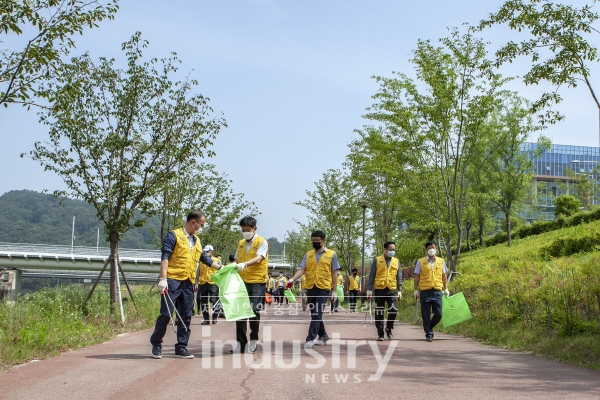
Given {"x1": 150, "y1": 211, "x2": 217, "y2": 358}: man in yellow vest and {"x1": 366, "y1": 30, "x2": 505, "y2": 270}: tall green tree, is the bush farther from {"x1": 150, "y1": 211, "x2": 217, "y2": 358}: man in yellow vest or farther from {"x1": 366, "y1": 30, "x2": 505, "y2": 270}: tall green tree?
{"x1": 150, "y1": 211, "x2": 217, "y2": 358}: man in yellow vest

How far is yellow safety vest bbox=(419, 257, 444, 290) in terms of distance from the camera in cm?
1220

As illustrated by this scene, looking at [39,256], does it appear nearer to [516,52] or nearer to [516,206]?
[516,206]

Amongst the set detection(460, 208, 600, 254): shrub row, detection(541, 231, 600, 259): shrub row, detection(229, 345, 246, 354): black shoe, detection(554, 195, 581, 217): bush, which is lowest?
detection(229, 345, 246, 354): black shoe

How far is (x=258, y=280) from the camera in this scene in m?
8.78

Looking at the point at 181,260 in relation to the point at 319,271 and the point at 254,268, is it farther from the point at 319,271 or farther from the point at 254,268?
the point at 319,271

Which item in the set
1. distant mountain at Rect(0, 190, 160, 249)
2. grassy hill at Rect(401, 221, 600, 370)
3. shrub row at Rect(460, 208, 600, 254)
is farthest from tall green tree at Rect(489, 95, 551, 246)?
distant mountain at Rect(0, 190, 160, 249)

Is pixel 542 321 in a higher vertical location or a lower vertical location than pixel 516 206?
lower

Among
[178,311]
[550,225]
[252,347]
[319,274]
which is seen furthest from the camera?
[550,225]

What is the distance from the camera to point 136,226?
49.4 ft

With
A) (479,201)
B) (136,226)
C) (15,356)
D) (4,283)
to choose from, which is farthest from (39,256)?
(15,356)

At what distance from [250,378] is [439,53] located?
13127mm

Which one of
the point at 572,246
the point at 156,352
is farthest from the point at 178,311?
the point at 572,246

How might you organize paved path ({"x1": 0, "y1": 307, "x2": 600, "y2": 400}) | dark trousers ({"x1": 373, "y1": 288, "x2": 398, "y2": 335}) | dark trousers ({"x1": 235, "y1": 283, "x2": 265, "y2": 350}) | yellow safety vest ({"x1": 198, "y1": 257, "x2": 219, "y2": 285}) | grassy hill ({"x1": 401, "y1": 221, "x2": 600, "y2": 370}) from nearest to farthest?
paved path ({"x1": 0, "y1": 307, "x2": 600, "y2": 400})
dark trousers ({"x1": 235, "y1": 283, "x2": 265, "y2": 350})
grassy hill ({"x1": 401, "y1": 221, "x2": 600, "y2": 370})
dark trousers ({"x1": 373, "y1": 288, "x2": 398, "y2": 335})
yellow safety vest ({"x1": 198, "y1": 257, "x2": 219, "y2": 285})

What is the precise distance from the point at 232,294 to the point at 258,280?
0.46m
